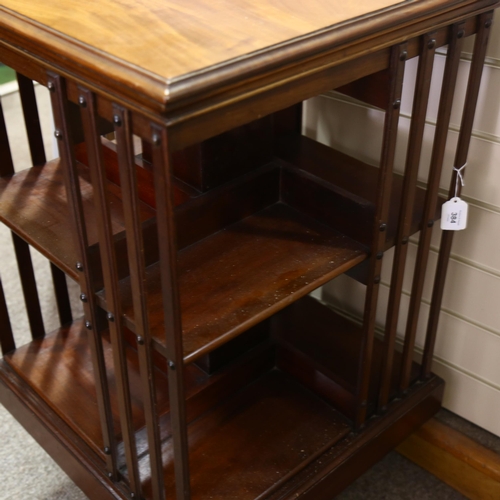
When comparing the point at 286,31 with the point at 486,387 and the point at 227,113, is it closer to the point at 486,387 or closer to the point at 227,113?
the point at 227,113

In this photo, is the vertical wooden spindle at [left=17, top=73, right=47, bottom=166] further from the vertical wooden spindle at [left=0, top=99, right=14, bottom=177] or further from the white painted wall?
the white painted wall

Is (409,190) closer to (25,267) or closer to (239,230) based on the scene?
(239,230)

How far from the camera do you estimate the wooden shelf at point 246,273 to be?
0.79 m

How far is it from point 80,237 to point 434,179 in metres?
0.47

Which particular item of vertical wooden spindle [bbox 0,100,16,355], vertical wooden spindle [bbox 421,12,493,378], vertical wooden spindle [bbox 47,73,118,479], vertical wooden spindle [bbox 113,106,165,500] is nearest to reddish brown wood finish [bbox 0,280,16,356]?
vertical wooden spindle [bbox 0,100,16,355]

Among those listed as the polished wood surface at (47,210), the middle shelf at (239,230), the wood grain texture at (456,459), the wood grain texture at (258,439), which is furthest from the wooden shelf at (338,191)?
the wood grain texture at (456,459)

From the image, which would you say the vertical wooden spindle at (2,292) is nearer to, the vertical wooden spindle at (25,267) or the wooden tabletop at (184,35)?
the vertical wooden spindle at (25,267)

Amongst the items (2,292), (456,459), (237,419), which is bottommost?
(456,459)

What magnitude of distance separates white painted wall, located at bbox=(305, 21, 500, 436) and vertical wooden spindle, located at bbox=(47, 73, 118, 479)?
516 mm

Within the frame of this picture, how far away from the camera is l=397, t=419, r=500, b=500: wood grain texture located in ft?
3.88

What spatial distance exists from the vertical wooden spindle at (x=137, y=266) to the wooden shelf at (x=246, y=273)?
0.10 ft

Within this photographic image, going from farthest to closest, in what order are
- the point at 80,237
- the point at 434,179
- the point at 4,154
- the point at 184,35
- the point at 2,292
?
1. the point at 2,292
2. the point at 4,154
3. the point at 434,179
4. the point at 80,237
5. the point at 184,35

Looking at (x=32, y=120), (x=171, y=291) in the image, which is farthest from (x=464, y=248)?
(x=32, y=120)

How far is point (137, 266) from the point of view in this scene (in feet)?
2.35
